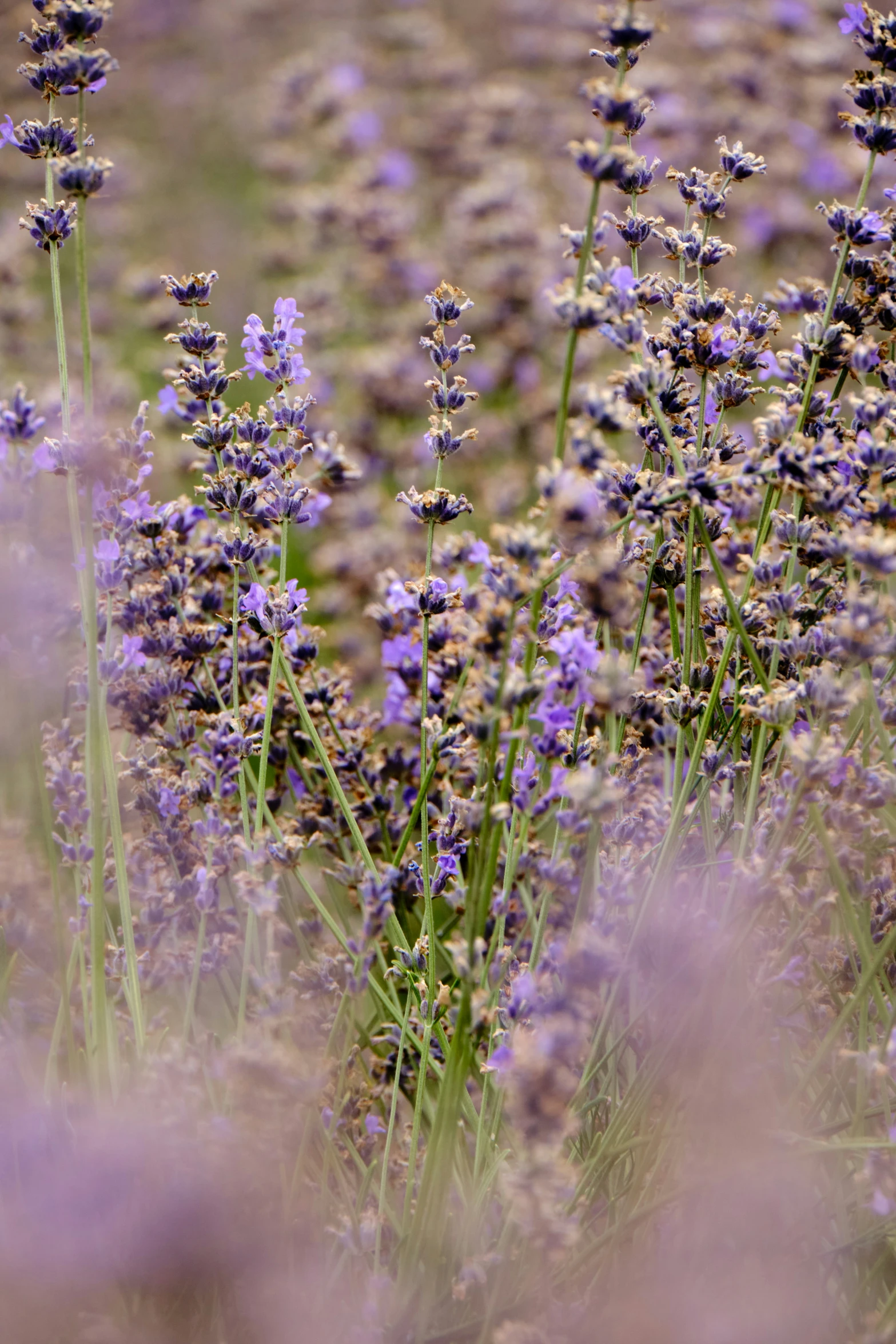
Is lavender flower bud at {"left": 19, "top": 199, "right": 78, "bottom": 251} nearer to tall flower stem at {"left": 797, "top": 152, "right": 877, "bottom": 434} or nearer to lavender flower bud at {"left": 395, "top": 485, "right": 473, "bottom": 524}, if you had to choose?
lavender flower bud at {"left": 395, "top": 485, "right": 473, "bottom": 524}

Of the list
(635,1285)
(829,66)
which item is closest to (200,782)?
(635,1285)

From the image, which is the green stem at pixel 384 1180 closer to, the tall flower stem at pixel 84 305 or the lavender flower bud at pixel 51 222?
the tall flower stem at pixel 84 305

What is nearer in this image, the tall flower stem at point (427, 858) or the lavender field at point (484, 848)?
the lavender field at point (484, 848)

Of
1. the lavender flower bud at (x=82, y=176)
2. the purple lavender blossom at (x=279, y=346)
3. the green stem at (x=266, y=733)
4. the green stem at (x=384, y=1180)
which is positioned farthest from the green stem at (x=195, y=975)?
the lavender flower bud at (x=82, y=176)

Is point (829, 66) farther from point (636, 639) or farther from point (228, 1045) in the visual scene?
point (228, 1045)

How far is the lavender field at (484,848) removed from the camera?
1.06 m

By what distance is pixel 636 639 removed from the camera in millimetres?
1420

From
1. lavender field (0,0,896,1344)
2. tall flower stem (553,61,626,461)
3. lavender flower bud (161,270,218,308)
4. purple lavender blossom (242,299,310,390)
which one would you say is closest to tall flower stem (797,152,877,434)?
lavender field (0,0,896,1344)

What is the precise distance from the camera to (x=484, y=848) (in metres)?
1.06

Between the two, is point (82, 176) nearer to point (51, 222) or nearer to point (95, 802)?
point (51, 222)

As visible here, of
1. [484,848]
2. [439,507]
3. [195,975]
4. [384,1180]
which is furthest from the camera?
[439,507]

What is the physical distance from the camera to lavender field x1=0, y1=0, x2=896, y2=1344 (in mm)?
1059

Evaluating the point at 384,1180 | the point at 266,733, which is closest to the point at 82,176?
the point at 266,733

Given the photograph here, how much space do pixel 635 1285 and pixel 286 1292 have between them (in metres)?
0.32
